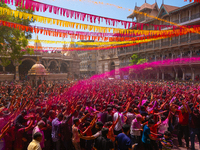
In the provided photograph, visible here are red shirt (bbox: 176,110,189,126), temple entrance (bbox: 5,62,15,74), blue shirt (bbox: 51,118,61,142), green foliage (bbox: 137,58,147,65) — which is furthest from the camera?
temple entrance (bbox: 5,62,15,74)

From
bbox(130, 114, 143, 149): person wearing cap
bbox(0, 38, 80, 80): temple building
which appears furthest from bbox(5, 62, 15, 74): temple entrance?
bbox(130, 114, 143, 149): person wearing cap

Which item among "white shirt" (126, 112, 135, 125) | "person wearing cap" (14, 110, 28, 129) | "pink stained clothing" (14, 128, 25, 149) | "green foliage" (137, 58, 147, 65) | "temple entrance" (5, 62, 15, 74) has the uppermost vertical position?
"green foliage" (137, 58, 147, 65)

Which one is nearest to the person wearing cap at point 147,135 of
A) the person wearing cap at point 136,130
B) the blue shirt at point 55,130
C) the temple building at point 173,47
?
the person wearing cap at point 136,130

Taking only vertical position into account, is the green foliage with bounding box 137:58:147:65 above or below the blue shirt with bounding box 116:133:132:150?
above

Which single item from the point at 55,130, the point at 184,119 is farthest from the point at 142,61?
the point at 55,130

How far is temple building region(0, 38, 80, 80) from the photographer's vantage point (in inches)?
1218

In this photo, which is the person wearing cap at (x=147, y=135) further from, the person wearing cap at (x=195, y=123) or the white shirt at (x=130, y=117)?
the person wearing cap at (x=195, y=123)

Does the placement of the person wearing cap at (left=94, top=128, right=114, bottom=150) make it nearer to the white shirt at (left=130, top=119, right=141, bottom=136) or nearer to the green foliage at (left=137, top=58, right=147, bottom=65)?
the white shirt at (left=130, top=119, right=141, bottom=136)

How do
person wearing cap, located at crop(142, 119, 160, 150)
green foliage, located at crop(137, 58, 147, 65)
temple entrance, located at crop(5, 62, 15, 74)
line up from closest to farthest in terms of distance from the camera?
1. person wearing cap, located at crop(142, 119, 160, 150)
2. green foliage, located at crop(137, 58, 147, 65)
3. temple entrance, located at crop(5, 62, 15, 74)

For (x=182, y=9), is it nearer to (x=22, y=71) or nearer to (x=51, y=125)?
(x=51, y=125)

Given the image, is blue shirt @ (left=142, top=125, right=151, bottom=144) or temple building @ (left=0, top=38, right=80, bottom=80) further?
temple building @ (left=0, top=38, right=80, bottom=80)

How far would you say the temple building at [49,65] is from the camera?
30.9 metres

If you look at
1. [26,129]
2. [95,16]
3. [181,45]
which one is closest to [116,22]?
[95,16]

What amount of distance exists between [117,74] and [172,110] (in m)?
35.2
